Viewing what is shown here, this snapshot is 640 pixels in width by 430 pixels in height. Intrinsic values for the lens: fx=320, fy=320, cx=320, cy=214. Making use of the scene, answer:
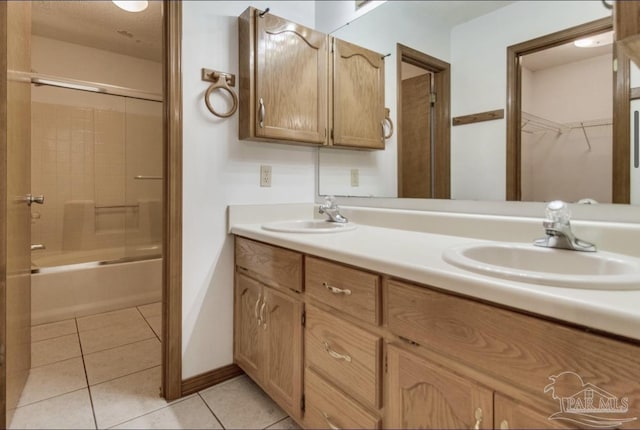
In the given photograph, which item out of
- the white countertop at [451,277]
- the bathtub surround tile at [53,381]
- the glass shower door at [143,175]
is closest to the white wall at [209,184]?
the white countertop at [451,277]

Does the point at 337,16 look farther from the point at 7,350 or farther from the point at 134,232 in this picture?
the point at 134,232

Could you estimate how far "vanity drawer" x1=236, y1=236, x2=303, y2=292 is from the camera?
1.19 meters

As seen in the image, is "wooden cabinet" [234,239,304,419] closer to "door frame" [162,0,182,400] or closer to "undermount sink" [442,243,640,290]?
"door frame" [162,0,182,400]

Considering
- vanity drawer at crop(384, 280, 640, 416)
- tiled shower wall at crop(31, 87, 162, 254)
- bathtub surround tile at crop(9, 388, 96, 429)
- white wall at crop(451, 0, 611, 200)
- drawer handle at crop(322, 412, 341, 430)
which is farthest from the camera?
tiled shower wall at crop(31, 87, 162, 254)

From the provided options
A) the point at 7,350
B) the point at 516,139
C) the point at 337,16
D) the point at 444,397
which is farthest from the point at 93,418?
the point at 337,16

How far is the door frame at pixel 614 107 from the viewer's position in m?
0.93

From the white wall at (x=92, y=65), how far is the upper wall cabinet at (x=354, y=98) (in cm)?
257

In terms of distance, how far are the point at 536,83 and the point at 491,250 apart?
0.63 m

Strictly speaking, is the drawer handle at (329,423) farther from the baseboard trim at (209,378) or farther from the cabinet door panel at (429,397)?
the baseboard trim at (209,378)

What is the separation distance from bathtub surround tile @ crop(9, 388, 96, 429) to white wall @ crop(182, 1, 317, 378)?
16.1 inches

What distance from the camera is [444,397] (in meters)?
0.72

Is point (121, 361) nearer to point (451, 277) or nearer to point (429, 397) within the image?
point (429, 397)

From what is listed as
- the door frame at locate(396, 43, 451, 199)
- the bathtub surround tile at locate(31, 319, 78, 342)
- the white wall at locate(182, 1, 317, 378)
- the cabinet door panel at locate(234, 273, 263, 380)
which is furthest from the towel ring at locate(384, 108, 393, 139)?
the bathtub surround tile at locate(31, 319, 78, 342)

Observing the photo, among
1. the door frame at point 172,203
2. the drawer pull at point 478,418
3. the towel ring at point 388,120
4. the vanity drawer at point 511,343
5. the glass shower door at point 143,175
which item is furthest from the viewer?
the glass shower door at point 143,175
